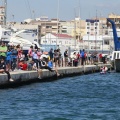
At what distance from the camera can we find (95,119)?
79.3 feet

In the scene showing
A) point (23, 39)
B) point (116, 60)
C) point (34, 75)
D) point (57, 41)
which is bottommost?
point (34, 75)

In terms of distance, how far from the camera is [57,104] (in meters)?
28.8

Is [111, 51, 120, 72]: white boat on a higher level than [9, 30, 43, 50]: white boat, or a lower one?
lower

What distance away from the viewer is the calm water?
2489 centimetres

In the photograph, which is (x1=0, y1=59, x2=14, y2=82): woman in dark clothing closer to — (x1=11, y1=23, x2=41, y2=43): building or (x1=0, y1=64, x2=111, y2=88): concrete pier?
(x1=0, y1=64, x2=111, y2=88): concrete pier

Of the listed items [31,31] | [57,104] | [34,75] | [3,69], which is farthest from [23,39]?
[57,104]

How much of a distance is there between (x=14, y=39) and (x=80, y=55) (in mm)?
6046

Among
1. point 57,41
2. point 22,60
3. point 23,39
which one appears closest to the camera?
point 22,60

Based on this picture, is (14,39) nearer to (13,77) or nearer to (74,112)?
(13,77)

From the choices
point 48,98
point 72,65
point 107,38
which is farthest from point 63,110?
point 107,38

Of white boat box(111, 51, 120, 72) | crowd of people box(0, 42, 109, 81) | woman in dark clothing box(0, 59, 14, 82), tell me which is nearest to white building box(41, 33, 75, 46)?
white boat box(111, 51, 120, 72)

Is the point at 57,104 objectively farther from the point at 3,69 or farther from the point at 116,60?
the point at 116,60

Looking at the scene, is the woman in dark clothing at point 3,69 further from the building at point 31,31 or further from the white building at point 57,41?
the white building at point 57,41

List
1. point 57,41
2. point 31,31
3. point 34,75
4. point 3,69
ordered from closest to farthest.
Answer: point 3,69, point 34,75, point 31,31, point 57,41
